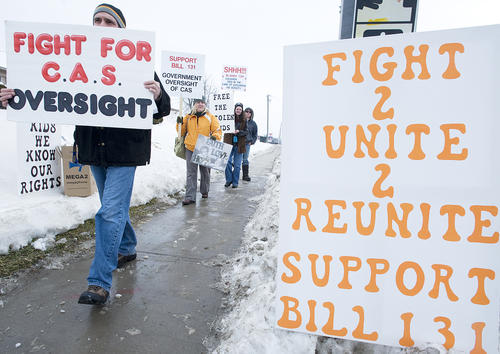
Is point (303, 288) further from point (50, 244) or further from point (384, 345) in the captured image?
point (50, 244)

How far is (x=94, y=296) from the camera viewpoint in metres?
2.24

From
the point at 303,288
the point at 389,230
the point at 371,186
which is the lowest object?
the point at 303,288

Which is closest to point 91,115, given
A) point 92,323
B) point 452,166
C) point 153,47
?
point 153,47

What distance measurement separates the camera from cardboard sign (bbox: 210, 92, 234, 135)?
784cm

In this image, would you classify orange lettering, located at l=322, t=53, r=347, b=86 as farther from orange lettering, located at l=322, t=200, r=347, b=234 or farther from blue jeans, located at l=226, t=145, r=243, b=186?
→ blue jeans, located at l=226, t=145, r=243, b=186

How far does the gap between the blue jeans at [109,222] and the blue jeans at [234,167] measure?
506 centimetres

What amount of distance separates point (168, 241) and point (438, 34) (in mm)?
3230

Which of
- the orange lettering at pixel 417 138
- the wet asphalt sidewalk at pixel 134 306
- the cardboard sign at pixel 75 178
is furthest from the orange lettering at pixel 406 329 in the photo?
the cardboard sign at pixel 75 178

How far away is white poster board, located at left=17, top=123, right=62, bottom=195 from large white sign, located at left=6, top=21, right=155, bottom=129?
1365mm

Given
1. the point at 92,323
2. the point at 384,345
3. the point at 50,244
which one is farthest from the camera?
the point at 50,244

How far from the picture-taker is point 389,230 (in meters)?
1.62

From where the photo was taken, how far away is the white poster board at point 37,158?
3.53 m

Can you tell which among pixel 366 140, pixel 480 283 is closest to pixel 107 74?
pixel 366 140

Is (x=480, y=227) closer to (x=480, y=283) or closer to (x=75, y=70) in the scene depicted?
(x=480, y=283)
